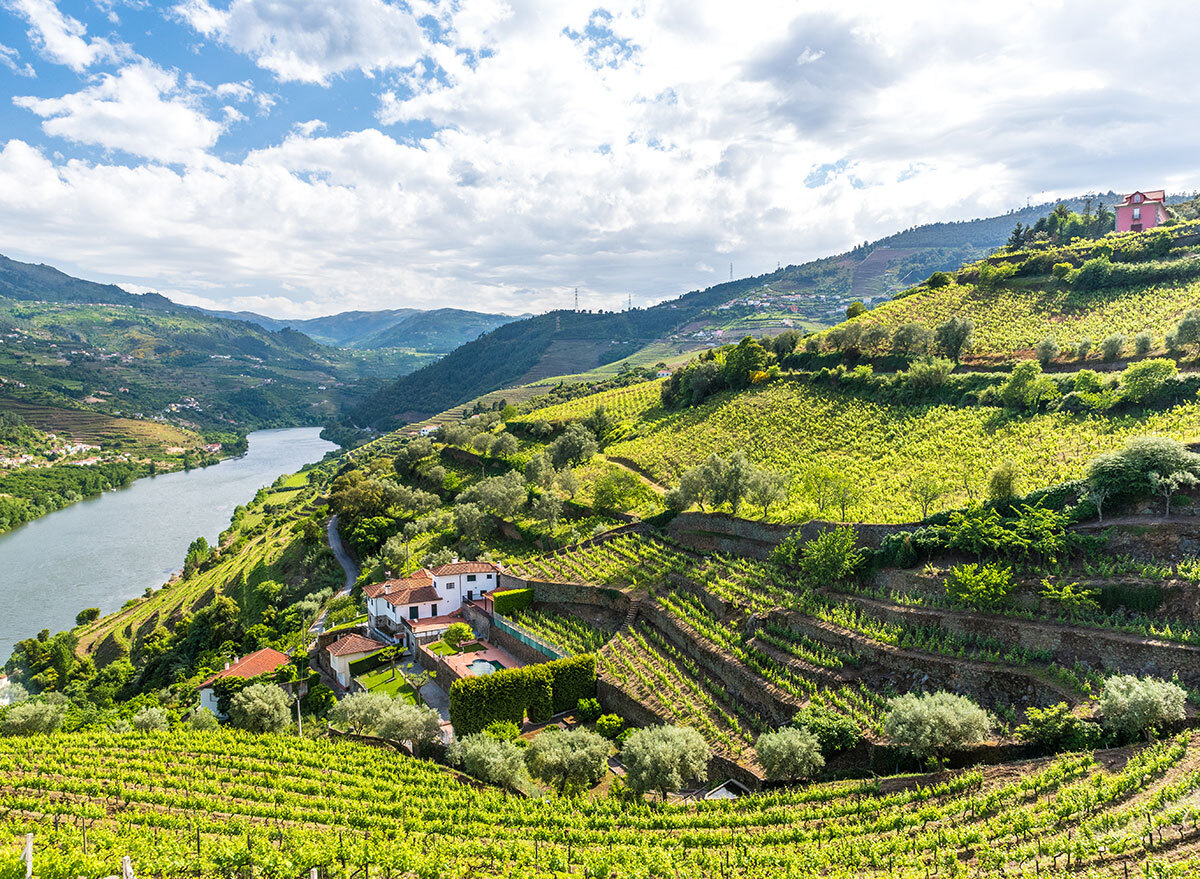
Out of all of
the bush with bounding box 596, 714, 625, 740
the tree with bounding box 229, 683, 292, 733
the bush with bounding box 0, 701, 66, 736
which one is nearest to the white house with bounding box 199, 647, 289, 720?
the tree with bounding box 229, 683, 292, 733

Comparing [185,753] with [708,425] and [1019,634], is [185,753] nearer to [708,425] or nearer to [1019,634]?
[1019,634]

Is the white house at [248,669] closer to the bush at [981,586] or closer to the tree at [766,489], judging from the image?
the tree at [766,489]

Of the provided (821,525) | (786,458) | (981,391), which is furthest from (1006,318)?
(821,525)

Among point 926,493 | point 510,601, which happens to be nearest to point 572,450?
point 510,601

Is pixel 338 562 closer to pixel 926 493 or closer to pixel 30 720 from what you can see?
pixel 30 720

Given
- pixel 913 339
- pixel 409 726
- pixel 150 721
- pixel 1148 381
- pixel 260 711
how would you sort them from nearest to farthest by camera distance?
1. pixel 409 726
2. pixel 260 711
3. pixel 150 721
4. pixel 1148 381
5. pixel 913 339

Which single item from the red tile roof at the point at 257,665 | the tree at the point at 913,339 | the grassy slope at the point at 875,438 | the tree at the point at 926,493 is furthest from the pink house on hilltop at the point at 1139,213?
the red tile roof at the point at 257,665

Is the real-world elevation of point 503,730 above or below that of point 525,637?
below
